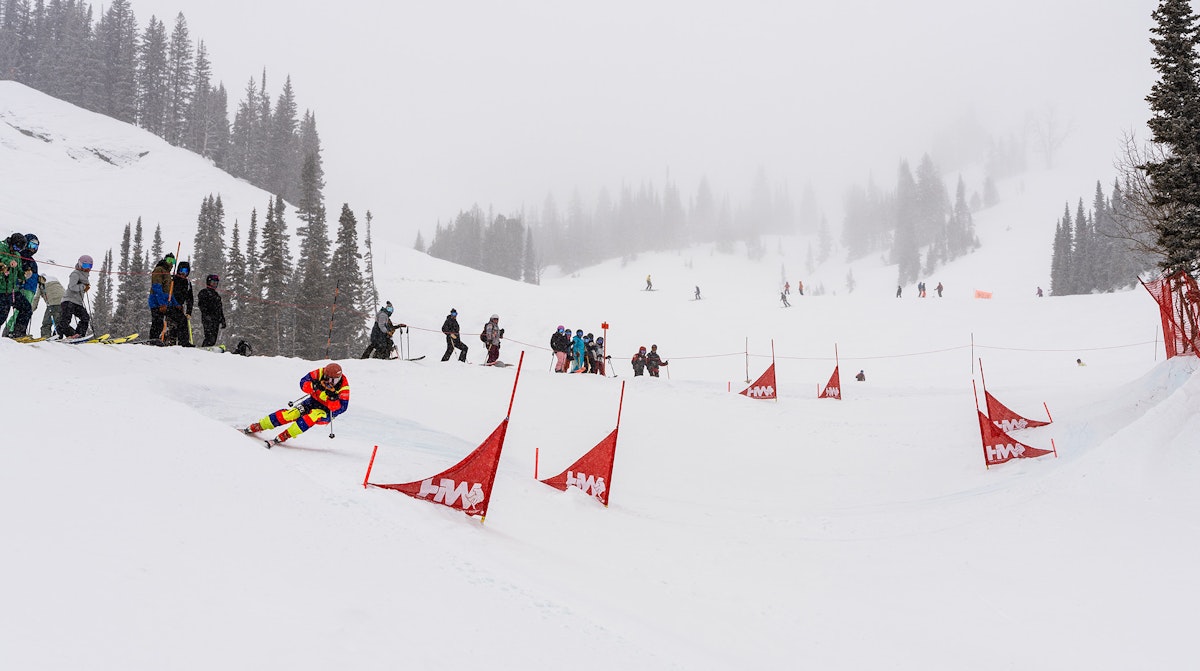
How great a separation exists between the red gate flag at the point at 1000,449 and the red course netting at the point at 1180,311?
10.0 ft

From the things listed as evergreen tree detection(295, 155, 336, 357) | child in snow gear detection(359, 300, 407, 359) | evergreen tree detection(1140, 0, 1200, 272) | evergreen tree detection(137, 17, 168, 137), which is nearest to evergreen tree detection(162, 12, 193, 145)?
evergreen tree detection(137, 17, 168, 137)

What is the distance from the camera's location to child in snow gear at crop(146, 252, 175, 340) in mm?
11570

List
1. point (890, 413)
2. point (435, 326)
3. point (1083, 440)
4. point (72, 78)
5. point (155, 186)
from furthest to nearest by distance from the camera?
point (72, 78)
point (155, 186)
point (435, 326)
point (890, 413)
point (1083, 440)

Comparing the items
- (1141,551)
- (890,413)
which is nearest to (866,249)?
(890,413)

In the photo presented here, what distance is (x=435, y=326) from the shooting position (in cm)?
4781

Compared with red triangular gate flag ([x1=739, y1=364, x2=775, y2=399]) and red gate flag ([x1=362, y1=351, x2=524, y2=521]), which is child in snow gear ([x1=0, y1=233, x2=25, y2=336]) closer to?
red gate flag ([x1=362, y1=351, x2=524, y2=521])

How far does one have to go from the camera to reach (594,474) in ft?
30.8

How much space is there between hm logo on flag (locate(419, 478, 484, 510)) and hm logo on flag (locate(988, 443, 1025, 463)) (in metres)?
9.84

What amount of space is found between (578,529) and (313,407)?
12.2 ft

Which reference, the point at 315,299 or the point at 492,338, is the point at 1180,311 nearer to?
the point at 492,338

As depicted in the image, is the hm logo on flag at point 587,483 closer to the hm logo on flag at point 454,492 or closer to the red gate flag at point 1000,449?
the hm logo on flag at point 454,492

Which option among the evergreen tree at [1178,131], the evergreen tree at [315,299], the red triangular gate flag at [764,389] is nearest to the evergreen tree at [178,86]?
the evergreen tree at [315,299]

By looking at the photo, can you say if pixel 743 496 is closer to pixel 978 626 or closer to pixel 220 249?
pixel 978 626

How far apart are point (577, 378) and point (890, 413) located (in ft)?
28.6
